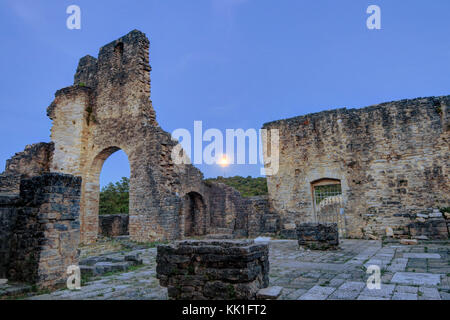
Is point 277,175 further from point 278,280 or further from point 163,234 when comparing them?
point 278,280

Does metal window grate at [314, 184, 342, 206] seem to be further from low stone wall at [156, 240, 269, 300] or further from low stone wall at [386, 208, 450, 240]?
low stone wall at [156, 240, 269, 300]

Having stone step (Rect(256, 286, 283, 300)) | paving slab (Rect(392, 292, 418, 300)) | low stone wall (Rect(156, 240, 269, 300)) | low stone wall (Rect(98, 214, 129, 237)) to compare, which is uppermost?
low stone wall (Rect(156, 240, 269, 300))

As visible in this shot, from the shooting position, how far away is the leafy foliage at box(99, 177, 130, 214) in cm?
2311

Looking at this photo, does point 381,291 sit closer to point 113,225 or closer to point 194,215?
point 194,215

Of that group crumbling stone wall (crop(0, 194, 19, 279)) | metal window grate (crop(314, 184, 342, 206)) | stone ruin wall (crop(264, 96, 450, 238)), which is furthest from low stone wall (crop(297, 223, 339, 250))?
crumbling stone wall (crop(0, 194, 19, 279))

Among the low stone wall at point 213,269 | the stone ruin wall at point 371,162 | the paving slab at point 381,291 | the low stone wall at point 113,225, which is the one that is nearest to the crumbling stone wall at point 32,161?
the low stone wall at point 113,225

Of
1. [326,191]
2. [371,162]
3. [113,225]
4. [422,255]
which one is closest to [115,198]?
[113,225]

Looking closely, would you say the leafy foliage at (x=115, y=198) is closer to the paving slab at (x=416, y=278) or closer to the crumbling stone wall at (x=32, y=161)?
the crumbling stone wall at (x=32, y=161)

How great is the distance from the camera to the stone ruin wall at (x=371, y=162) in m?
10.4

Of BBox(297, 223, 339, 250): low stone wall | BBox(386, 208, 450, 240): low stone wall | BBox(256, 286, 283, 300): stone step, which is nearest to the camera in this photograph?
BBox(256, 286, 283, 300): stone step

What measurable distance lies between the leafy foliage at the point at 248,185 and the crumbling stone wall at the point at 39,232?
63.8 ft

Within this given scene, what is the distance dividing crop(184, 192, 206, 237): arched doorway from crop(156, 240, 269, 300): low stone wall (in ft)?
44.4
